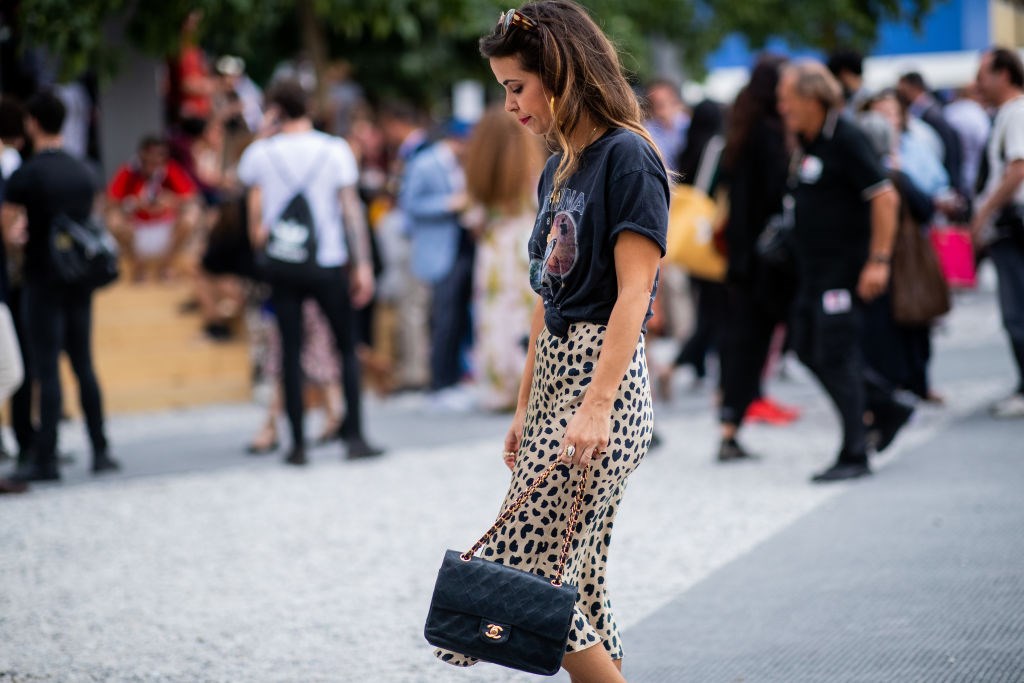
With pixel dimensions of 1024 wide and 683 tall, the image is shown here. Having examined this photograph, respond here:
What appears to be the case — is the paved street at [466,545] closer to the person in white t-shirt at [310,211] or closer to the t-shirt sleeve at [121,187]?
the person in white t-shirt at [310,211]

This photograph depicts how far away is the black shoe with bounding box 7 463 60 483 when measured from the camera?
8.11 meters

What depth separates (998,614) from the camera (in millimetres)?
4754

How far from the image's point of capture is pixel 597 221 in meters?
3.39

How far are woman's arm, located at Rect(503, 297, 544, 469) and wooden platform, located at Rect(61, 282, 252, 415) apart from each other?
803 cm

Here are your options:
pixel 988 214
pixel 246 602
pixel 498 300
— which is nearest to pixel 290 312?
pixel 498 300

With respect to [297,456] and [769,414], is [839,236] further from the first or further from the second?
[297,456]

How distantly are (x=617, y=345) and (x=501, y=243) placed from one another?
696 centimetres

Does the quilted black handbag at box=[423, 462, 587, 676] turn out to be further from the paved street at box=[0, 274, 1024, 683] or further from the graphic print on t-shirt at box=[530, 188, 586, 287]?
the paved street at box=[0, 274, 1024, 683]

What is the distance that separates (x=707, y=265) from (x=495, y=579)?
19.7ft

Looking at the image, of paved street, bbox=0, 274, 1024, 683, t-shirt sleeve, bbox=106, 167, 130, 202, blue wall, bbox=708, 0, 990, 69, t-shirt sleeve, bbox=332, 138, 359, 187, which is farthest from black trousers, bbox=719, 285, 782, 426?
blue wall, bbox=708, 0, 990, 69

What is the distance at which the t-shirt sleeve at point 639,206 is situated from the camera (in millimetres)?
3334

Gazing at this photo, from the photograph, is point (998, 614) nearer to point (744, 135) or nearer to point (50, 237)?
point (744, 135)

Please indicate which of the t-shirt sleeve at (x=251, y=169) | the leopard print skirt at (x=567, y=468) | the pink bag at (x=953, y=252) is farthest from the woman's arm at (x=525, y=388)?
the pink bag at (x=953, y=252)

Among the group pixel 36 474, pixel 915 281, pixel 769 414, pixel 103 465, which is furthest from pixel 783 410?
pixel 36 474
